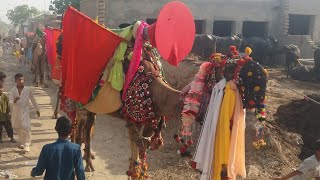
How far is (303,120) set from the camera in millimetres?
7812

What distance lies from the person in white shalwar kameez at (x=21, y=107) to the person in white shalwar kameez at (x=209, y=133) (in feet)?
12.7

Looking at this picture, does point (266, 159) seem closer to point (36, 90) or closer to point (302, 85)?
point (36, 90)

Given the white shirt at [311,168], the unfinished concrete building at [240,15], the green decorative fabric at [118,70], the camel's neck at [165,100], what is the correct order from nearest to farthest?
the camel's neck at [165,100]
the white shirt at [311,168]
the green decorative fabric at [118,70]
the unfinished concrete building at [240,15]

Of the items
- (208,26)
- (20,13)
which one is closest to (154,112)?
(208,26)

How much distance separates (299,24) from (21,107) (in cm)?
2240

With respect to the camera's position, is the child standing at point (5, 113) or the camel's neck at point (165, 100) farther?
the child standing at point (5, 113)

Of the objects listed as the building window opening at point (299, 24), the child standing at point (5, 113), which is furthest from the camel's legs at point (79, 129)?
the building window opening at point (299, 24)

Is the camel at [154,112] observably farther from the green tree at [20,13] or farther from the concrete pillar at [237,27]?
the green tree at [20,13]

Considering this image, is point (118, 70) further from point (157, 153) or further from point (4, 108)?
point (4, 108)

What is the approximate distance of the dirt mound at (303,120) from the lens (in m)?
7.44

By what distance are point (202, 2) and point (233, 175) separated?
54.8 ft

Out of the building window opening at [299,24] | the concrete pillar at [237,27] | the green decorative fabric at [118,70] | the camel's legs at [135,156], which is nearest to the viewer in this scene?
the green decorative fabric at [118,70]

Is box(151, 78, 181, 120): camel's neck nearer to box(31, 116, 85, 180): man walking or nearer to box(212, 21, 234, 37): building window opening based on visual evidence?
box(31, 116, 85, 180): man walking

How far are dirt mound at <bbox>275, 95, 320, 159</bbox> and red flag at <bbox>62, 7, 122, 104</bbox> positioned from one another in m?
4.69
